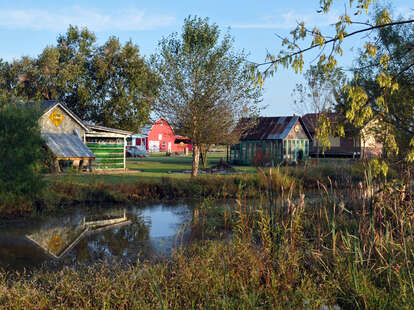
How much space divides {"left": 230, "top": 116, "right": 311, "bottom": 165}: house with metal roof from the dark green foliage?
25678 mm

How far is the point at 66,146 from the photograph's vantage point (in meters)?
25.2

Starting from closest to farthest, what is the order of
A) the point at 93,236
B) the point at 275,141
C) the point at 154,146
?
1. the point at 93,236
2. the point at 275,141
3. the point at 154,146

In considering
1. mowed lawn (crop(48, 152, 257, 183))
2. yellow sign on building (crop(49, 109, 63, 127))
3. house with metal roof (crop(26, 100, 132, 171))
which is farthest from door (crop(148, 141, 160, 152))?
yellow sign on building (crop(49, 109, 63, 127))

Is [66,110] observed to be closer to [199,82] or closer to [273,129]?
[199,82]

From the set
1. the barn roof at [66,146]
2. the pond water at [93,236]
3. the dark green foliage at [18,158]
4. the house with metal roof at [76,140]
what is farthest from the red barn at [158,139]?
the pond water at [93,236]

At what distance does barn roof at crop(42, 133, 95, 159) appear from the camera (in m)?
24.2

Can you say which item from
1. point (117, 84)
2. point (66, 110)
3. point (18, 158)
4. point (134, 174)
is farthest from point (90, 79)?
point (18, 158)

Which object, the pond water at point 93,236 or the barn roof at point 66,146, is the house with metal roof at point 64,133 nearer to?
the barn roof at point 66,146

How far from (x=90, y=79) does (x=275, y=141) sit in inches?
723

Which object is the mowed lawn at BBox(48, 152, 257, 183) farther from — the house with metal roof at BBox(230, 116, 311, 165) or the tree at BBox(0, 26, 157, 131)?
the tree at BBox(0, 26, 157, 131)

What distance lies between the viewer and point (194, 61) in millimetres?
25047

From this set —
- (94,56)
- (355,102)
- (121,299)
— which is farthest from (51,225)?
(94,56)

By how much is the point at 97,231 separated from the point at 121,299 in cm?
659

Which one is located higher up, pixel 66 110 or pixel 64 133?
pixel 66 110
